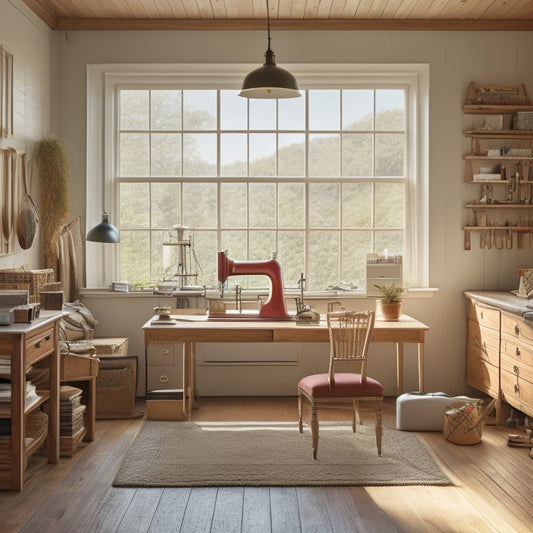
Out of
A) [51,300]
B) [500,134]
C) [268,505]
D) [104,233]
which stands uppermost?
[500,134]

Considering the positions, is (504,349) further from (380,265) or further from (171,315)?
(171,315)

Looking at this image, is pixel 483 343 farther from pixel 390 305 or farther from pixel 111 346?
pixel 111 346

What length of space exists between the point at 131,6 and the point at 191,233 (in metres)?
1.89

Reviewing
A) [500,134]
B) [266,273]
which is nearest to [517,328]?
[266,273]

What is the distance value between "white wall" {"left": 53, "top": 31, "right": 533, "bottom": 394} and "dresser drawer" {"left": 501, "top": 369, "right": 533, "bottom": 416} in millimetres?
1026

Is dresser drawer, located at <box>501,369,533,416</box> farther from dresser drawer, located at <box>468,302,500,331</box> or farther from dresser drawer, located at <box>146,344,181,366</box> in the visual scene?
dresser drawer, located at <box>146,344,181,366</box>

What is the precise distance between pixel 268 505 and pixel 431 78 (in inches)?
160

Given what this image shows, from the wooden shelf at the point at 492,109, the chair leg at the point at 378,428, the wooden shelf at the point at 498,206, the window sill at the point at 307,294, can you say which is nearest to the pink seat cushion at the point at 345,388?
the chair leg at the point at 378,428

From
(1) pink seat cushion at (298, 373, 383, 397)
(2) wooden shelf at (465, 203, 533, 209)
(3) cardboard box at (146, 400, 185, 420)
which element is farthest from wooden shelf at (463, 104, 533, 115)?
(3) cardboard box at (146, 400, 185, 420)

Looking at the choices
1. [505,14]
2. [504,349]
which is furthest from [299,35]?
[504,349]

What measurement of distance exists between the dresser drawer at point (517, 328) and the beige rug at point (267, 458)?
981 mm

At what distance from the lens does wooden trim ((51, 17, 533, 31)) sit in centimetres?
645

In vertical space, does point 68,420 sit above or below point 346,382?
below

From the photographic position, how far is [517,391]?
535 cm
